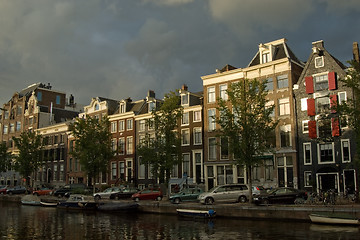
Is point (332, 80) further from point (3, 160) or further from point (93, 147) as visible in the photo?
point (3, 160)

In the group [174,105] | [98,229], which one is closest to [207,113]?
[174,105]

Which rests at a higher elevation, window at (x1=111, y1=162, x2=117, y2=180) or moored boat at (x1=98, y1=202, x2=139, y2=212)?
window at (x1=111, y1=162, x2=117, y2=180)

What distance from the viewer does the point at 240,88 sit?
37.4 m

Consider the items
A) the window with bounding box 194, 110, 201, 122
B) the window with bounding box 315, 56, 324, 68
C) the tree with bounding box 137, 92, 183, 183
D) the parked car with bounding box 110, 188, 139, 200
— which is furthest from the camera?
the window with bounding box 194, 110, 201, 122

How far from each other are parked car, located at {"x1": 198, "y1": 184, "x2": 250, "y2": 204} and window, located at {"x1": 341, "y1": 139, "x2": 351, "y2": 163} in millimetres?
12129

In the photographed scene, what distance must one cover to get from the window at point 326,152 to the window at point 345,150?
118 centimetres

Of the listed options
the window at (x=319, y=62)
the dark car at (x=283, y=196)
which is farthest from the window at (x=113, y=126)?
the dark car at (x=283, y=196)

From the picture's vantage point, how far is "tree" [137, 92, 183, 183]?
43531mm

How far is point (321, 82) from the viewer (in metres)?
43.7

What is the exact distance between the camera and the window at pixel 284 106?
4579cm

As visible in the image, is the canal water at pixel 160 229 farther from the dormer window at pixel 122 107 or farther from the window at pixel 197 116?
the dormer window at pixel 122 107

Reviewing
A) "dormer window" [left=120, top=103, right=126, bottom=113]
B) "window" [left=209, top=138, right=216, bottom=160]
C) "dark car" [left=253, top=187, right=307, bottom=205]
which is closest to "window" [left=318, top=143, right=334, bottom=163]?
"dark car" [left=253, top=187, right=307, bottom=205]

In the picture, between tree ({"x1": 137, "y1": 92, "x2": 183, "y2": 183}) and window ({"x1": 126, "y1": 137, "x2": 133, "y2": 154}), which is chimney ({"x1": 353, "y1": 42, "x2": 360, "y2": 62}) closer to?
tree ({"x1": 137, "y1": 92, "x2": 183, "y2": 183})

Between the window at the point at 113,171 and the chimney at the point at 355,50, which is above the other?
the chimney at the point at 355,50
